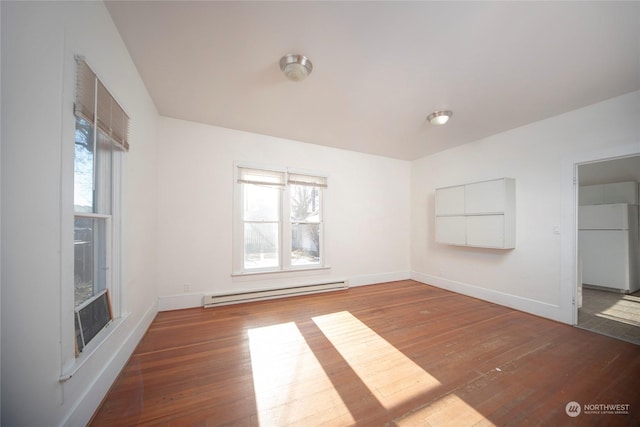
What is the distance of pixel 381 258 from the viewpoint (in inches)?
191

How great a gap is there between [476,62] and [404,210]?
3437mm

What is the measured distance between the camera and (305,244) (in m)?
4.22

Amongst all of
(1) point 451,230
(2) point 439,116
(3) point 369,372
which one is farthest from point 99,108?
(1) point 451,230

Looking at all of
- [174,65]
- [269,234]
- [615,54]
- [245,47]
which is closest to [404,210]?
[269,234]

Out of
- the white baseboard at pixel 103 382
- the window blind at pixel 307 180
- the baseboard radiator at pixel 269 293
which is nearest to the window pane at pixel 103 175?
the white baseboard at pixel 103 382

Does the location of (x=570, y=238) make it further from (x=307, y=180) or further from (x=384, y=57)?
(x=307, y=180)

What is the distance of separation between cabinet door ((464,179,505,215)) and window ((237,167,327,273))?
2519 mm

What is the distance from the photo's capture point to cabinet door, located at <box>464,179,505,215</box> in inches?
132

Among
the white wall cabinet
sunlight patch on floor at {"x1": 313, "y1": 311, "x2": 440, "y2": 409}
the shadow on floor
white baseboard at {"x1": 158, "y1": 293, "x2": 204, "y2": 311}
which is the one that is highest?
the white wall cabinet

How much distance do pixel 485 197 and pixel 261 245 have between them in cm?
376

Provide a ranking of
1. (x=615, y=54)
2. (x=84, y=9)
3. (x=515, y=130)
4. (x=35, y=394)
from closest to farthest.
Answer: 1. (x=35, y=394)
2. (x=84, y=9)
3. (x=615, y=54)
4. (x=515, y=130)

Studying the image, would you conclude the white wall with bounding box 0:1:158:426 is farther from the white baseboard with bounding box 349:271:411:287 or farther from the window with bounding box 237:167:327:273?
the white baseboard with bounding box 349:271:411:287

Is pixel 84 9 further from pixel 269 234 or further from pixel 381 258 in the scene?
pixel 381 258

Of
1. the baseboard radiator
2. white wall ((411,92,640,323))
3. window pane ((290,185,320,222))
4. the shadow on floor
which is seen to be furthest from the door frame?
window pane ((290,185,320,222))
